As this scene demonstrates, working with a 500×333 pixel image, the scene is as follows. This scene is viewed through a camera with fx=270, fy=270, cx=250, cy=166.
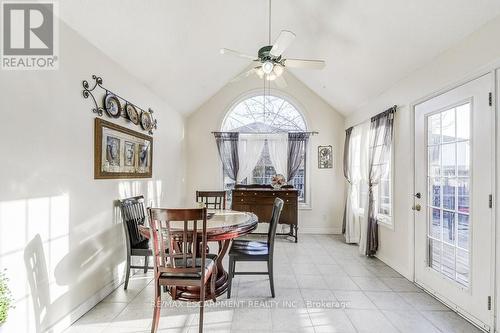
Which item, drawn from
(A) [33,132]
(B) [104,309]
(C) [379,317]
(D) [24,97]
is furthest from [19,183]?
(C) [379,317]

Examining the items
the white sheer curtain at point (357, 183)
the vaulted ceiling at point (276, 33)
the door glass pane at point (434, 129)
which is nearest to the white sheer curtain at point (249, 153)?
the vaulted ceiling at point (276, 33)

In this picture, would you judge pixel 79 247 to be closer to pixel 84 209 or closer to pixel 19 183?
pixel 84 209

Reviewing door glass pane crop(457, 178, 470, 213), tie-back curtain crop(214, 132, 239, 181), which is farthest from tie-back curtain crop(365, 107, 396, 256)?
tie-back curtain crop(214, 132, 239, 181)

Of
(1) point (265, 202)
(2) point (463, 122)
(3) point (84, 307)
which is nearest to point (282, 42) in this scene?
(2) point (463, 122)

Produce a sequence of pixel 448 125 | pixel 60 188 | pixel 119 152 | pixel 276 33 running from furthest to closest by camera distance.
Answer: pixel 276 33
pixel 119 152
pixel 448 125
pixel 60 188

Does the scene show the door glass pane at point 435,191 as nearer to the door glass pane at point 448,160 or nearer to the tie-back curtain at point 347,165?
the door glass pane at point 448,160

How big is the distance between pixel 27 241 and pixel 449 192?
11.6 ft

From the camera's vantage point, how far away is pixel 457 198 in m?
2.50

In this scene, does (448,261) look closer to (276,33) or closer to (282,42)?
(282,42)

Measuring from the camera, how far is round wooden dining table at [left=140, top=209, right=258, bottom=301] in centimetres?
233

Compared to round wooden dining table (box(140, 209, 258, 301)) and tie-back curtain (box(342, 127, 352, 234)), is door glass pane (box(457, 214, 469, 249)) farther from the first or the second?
tie-back curtain (box(342, 127, 352, 234))

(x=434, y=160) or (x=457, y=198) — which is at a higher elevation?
(x=434, y=160)

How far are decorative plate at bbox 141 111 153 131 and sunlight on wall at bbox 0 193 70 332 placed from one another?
163 centimetres

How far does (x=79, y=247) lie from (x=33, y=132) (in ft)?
3.54
